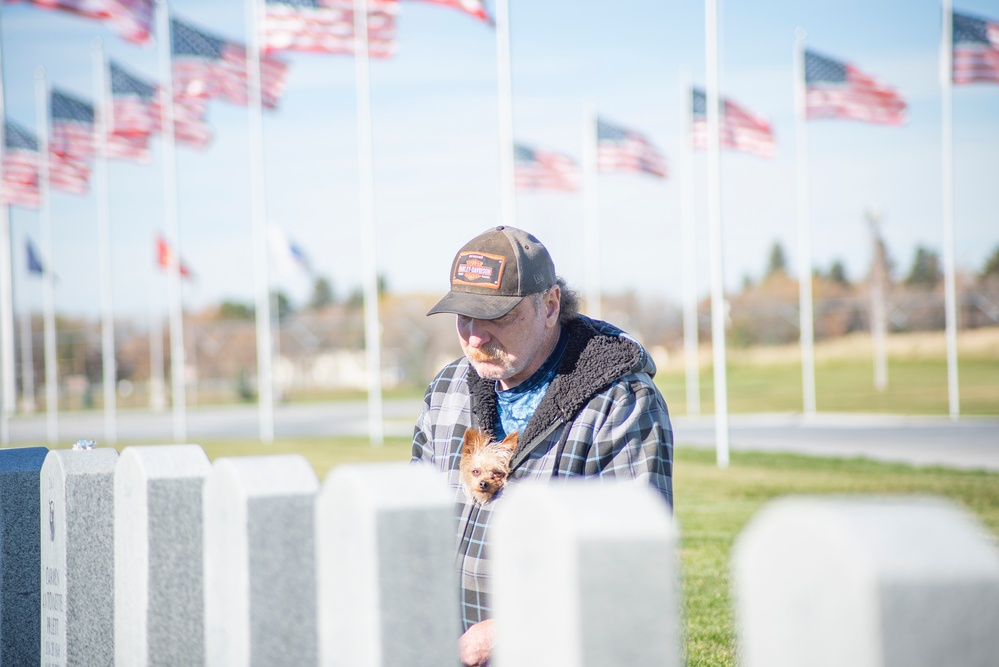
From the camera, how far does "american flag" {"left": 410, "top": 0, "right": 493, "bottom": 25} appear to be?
15086 millimetres

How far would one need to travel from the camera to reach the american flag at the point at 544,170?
2216 cm

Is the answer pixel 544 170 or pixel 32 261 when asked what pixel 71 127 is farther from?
pixel 544 170

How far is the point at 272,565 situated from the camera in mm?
1923

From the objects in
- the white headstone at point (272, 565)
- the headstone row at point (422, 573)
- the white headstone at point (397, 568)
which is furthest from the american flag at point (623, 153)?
the white headstone at point (397, 568)

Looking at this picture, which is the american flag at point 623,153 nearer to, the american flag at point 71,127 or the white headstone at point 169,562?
the american flag at point 71,127

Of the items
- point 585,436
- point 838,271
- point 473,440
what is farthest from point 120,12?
point 838,271

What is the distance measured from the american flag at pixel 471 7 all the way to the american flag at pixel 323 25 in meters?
3.17


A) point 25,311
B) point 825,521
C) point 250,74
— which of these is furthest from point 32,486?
point 25,311

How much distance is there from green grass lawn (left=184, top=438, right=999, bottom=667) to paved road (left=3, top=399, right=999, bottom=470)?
165 centimetres

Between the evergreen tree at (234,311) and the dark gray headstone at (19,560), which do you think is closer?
the dark gray headstone at (19,560)

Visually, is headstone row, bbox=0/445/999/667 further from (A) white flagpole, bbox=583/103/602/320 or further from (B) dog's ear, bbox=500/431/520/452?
(A) white flagpole, bbox=583/103/602/320

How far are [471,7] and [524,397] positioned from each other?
1293 cm

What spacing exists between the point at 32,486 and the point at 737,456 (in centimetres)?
1588

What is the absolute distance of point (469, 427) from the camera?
3217 millimetres
